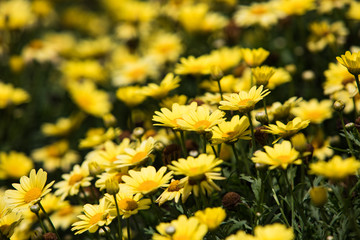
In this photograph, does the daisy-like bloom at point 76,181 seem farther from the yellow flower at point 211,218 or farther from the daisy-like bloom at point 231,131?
the yellow flower at point 211,218

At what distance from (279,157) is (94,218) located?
2.81 ft

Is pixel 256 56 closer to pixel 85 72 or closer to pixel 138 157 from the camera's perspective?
pixel 138 157

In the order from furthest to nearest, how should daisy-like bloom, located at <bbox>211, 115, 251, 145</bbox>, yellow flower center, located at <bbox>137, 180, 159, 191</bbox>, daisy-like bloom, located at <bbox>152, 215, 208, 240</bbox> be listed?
1. daisy-like bloom, located at <bbox>211, 115, 251, 145</bbox>
2. yellow flower center, located at <bbox>137, 180, 159, 191</bbox>
3. daisy-like bloom, located at <bbox>152, 215, 208, 240</bbox>

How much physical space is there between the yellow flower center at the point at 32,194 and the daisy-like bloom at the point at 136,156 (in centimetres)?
38

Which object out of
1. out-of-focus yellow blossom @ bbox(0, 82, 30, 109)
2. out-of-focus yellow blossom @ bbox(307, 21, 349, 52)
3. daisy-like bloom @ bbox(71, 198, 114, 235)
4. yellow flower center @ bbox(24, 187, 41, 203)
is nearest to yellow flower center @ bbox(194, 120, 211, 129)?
daisy-like bloom @ bbox(71, 198, 114, 235)

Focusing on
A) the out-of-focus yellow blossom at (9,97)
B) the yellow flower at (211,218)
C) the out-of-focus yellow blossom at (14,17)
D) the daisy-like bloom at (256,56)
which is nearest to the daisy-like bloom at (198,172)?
the yellow flower at (211,218)

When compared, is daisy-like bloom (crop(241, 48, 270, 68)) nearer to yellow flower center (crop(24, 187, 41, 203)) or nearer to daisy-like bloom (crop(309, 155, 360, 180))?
daisy-like bloom (crop(309, 155, 360, 180))

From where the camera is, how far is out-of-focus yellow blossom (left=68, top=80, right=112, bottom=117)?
12.9 ft

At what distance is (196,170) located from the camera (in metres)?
1.63

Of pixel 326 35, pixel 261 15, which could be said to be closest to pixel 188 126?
pixel 326 35

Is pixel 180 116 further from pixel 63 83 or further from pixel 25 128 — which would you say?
pixel 63 83

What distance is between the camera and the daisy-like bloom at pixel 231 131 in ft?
6.05

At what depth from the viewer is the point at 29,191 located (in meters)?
1.97

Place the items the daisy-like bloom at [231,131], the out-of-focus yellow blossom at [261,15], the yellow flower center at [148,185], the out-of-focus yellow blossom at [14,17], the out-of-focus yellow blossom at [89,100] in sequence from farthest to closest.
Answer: the out-of-focus yellow blossom at [14,17], the out-of-focus yellow blossom at [89,100], the out-of-focus yellow blossom at [261,15], the daisy-like bloom at [231,131], the yellow flower center at [148,185]
